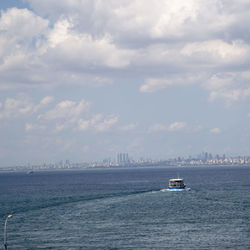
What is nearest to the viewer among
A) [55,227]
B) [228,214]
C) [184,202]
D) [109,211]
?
[55,227]

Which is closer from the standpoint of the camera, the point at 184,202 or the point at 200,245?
the point at 200,245

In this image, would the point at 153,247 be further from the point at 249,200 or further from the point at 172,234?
the point at 249,200

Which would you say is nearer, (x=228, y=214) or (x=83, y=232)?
(x=83, y=232)

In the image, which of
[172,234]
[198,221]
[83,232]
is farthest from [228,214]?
[83,232]

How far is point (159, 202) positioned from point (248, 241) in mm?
67298

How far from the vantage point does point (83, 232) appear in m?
94.8

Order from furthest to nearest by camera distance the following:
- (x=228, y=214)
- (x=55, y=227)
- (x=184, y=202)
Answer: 1. (x=184, y=202)
2. (x=228, y=214)
3. (x=55, y=227)

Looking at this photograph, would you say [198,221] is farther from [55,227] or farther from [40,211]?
[40,211]

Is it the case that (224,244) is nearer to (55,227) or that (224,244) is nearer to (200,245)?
(200,245)

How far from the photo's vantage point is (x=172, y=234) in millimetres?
91562

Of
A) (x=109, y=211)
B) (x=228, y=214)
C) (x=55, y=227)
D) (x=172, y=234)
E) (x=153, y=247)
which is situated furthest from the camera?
(x=109, y=211)

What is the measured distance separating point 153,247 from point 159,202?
229 feet

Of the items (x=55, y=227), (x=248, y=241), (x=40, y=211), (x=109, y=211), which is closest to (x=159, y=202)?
(x=109, y=211)

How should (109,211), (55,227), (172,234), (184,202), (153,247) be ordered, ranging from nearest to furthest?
1. (153,247)
2. (172,234)
3. (55,227)
4. (109,211)
5. (184,202)
